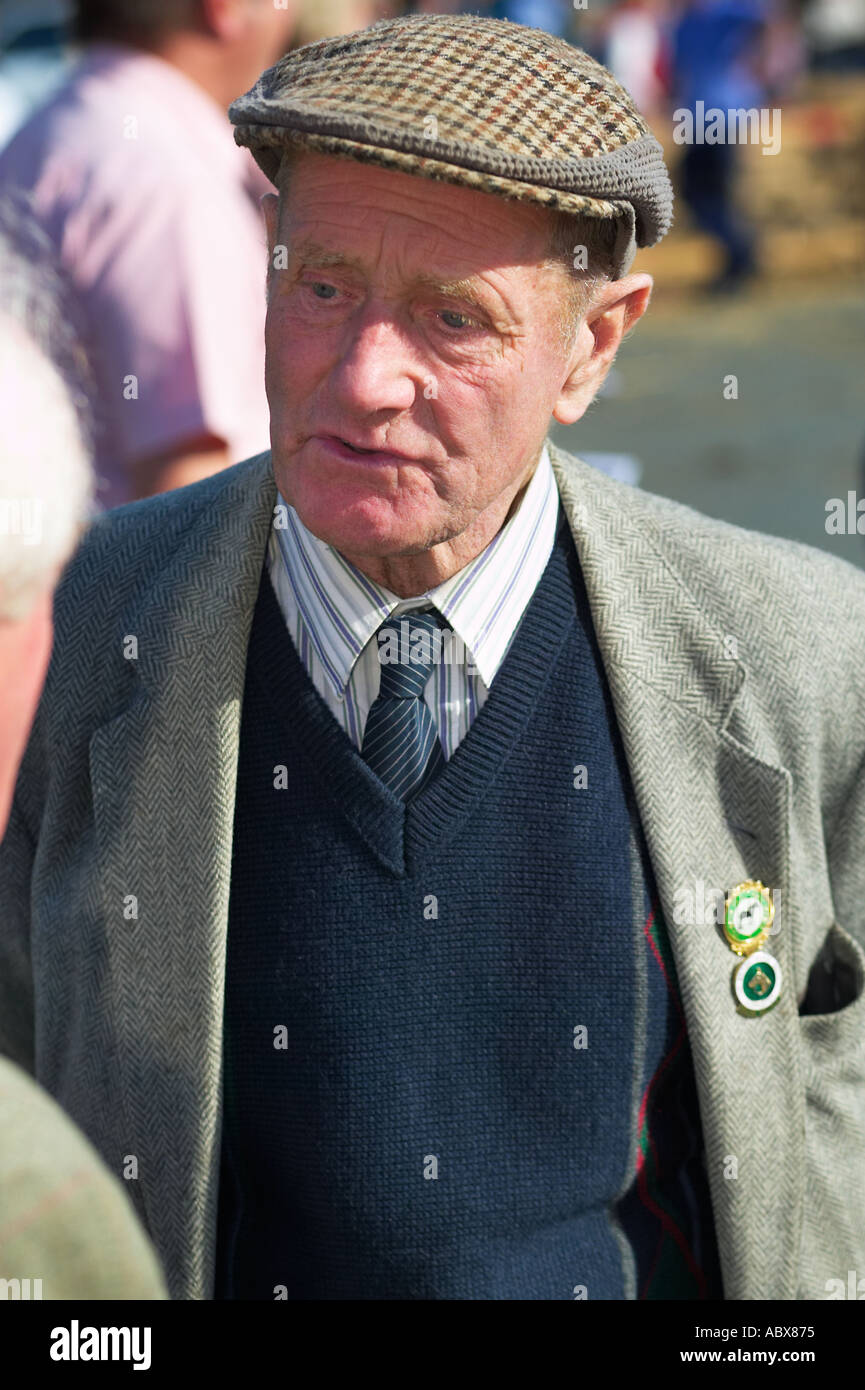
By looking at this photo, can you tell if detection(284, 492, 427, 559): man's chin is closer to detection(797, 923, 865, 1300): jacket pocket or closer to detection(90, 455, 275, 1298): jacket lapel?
detection(90, 455, 275, 1298): jacket lapel

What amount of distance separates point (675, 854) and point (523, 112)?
0.85 meters

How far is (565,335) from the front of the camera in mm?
1949

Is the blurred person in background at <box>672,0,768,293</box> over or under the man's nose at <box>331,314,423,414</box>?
over

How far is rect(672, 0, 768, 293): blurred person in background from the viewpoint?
1144cm

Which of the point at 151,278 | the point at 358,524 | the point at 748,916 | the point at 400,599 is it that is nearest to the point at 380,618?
the point at 400,599

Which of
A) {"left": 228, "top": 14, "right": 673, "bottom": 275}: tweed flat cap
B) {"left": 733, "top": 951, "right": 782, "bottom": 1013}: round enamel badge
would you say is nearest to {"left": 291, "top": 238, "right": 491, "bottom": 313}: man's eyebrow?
{"left": 228, "top": 14, "right": 673, "bottom": 275}: tweed flat cap

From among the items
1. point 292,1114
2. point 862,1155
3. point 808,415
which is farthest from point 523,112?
point 808,415

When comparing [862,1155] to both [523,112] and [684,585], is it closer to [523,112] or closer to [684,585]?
[684,585]

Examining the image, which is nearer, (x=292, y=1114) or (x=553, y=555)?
(x=292, y=1114)

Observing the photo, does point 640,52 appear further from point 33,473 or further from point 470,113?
point 33,473

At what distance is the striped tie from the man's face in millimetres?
131

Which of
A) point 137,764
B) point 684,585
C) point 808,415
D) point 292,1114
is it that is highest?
point 808,415

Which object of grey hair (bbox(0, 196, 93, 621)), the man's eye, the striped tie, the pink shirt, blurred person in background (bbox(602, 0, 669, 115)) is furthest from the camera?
blurred person in background (bbox(602, 0, 669, 115))

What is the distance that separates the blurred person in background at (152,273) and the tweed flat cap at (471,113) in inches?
35.6
